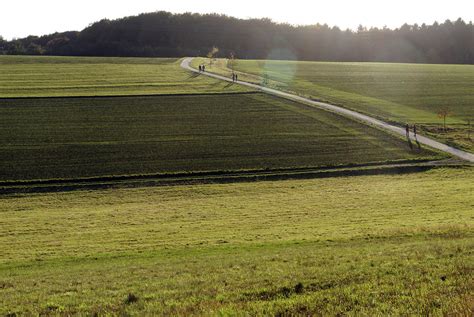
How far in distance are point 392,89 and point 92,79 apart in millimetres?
55631

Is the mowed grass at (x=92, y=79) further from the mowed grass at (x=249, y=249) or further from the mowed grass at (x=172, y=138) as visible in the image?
the mowed grass at (x=249, y=249)

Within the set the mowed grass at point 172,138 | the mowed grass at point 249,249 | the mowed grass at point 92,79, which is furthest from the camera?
the mowed grass at point 92,79

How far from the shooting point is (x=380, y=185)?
40938mm

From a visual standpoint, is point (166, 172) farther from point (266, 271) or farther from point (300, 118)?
point (266, 271)

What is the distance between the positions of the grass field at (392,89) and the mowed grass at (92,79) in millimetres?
13564

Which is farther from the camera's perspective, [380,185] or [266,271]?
[380,185]

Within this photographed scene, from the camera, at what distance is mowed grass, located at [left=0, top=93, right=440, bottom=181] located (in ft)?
153

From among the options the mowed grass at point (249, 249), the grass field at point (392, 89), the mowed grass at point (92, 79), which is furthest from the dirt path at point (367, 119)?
the mowed grass at point (249, 249)

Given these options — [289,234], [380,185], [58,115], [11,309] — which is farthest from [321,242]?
[58,115]

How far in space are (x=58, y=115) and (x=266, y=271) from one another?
51.8 metres

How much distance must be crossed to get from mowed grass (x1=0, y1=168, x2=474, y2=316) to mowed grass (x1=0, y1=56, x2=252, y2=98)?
39.3m

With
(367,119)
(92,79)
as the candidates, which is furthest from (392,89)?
(92,79)

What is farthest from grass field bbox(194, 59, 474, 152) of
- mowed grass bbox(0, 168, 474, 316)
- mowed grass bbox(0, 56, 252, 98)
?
mowed grass bbox(0, 168, 474, 316)

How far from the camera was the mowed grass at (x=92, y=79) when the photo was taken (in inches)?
3027
